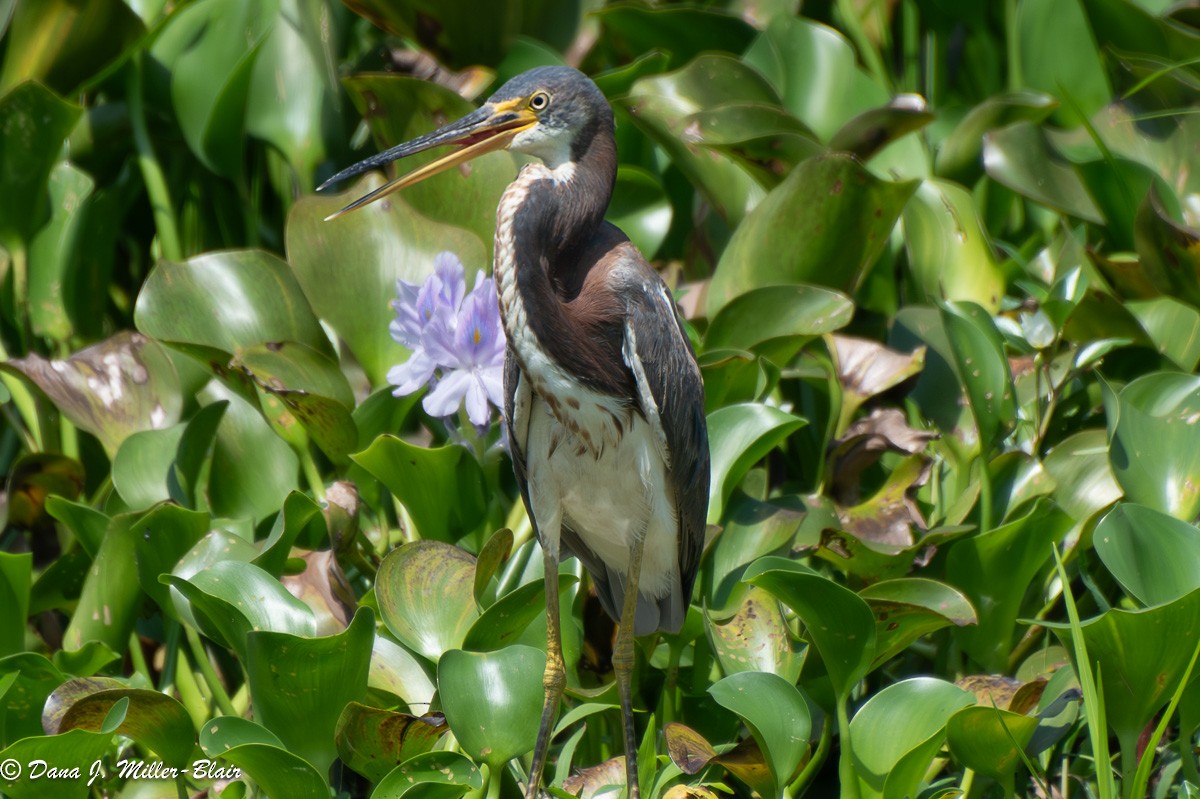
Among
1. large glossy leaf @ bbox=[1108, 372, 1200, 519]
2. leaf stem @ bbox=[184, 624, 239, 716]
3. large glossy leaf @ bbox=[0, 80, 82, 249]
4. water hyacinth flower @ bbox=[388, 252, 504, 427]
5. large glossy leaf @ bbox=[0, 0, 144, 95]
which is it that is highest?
large glossy leaf @ bbox=[0, 0, 144, 95]

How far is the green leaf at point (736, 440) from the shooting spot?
2.62 m

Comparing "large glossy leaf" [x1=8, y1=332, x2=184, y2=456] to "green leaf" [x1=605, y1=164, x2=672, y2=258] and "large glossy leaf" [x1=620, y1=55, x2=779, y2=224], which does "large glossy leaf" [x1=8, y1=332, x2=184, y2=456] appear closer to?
"green leaf" [x1=605, y1=164, x2=672, y2=258]

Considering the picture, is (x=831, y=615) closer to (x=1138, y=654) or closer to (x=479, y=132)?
(x=1138, y=654)

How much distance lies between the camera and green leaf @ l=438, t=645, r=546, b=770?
2.20 metres

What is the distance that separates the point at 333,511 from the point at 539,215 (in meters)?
0.75

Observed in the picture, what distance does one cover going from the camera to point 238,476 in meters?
2.98

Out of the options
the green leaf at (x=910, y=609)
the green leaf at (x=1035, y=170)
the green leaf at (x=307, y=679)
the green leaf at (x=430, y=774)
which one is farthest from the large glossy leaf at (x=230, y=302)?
the green leaf at (x=1035, y=170)

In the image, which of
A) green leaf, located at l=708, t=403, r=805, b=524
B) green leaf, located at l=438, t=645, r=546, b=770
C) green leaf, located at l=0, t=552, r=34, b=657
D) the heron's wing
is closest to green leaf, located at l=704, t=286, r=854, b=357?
green leaf, located at l=708, t=403, r=805, b=524

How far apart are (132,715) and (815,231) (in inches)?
71.5

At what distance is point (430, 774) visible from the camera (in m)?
2.19

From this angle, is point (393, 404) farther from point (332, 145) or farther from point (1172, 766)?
point (1172, 766)

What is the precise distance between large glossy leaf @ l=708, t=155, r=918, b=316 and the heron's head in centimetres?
77

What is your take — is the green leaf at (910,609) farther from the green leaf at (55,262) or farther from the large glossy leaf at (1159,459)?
the green leaf at (55,262)

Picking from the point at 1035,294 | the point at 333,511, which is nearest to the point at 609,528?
the point at 333,511
